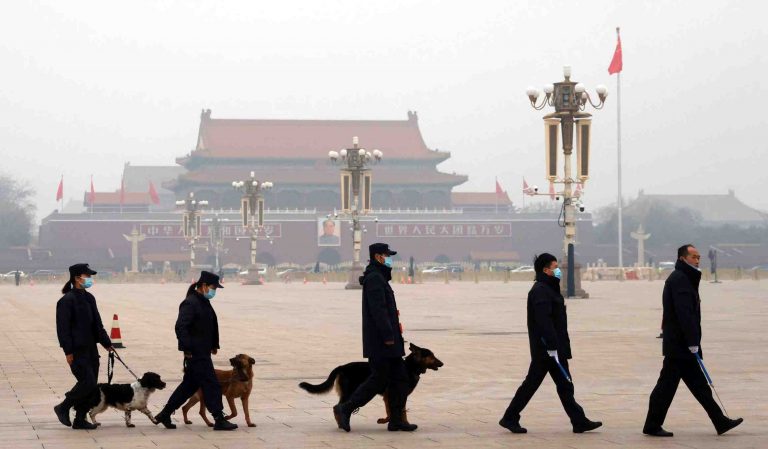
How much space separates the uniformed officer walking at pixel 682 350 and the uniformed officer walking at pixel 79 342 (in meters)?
3.87

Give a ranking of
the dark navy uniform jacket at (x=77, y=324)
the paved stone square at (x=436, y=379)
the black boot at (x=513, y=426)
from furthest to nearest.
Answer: the dark navy uniform jacket at (x=77, y=324) → the black boot at (x=513, y=426) → the paved stone square at (x=436, y=379)

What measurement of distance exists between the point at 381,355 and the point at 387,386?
0.26 m

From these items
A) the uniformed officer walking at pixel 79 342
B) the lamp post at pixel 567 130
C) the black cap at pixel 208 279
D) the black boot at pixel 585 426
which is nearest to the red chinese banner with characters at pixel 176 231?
the lamp post at pixel 567 130

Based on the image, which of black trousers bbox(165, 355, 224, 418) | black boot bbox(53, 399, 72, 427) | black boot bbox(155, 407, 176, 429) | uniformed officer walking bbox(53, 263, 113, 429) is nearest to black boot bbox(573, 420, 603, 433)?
black trousers bbox(165, 355, 224, 418)

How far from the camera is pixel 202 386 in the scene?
9.84 meters

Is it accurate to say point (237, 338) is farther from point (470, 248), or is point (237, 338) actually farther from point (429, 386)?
point (470, 248)

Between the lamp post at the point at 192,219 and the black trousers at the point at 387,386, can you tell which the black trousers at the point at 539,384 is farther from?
the lamp post at the point at 192,219

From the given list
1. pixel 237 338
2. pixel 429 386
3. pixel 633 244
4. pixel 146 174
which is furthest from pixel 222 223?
pixel 429 386

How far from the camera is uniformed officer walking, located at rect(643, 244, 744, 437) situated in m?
9.31

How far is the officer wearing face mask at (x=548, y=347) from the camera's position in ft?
31.1

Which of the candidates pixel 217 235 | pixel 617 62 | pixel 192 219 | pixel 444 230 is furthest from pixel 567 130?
pixel 444 230

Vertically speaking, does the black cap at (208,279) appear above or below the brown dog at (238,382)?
above

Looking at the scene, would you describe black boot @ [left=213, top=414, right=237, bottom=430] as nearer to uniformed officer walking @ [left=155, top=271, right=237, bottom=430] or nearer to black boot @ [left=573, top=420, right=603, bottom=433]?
uniformed officer walking @ [left=155, top=271, right=237, bottom=430]

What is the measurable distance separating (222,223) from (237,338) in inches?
2923
